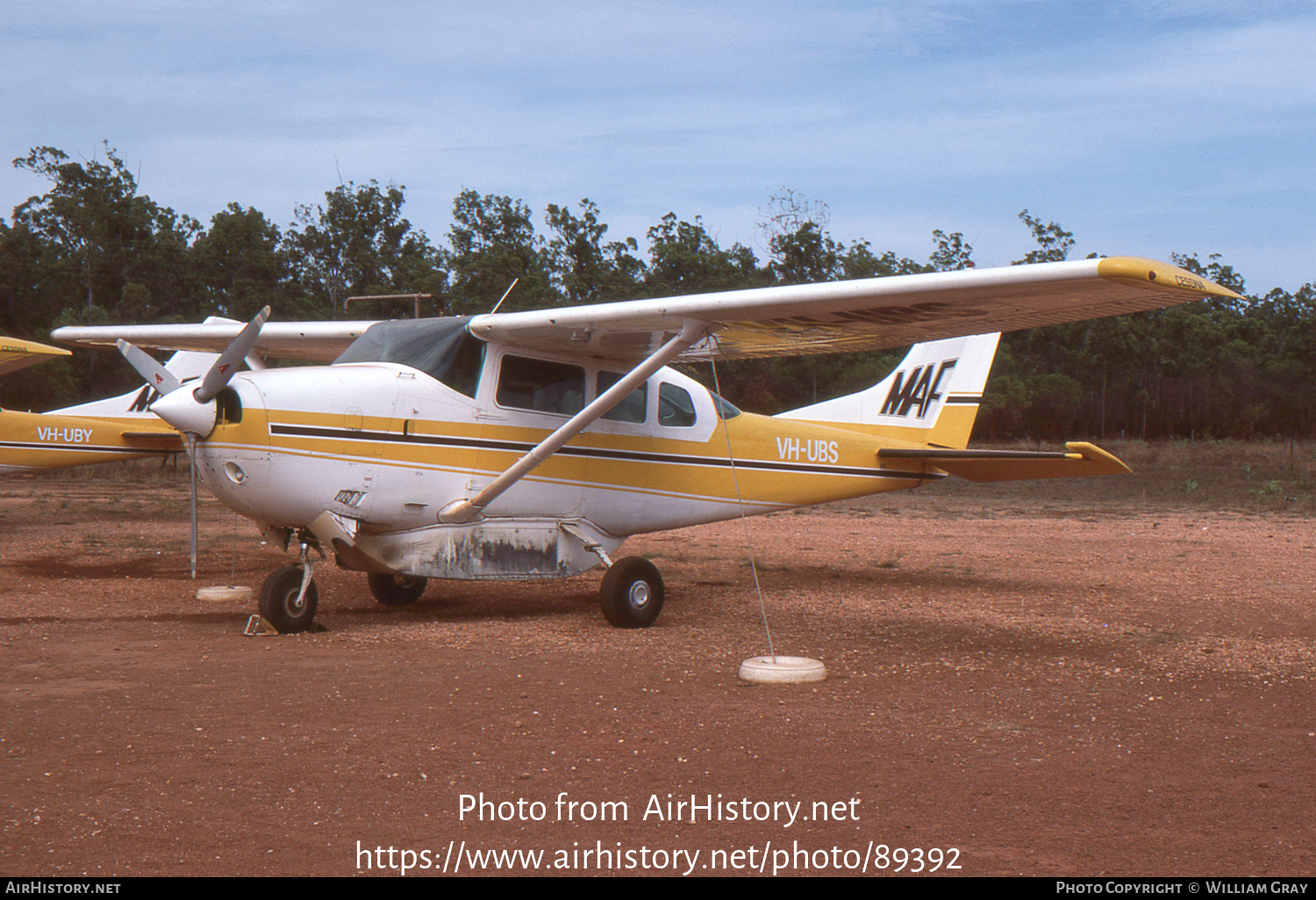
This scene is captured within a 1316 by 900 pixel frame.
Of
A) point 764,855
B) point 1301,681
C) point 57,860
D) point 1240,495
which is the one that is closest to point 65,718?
point 57,860

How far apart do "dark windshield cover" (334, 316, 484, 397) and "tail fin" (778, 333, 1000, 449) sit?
15.1 ft

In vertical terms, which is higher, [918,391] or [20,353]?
A: [20,353]

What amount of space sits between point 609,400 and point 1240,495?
20.3 meters

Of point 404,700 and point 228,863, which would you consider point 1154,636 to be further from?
point 228,863

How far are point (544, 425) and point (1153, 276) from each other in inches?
195

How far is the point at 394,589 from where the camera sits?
9.66 m

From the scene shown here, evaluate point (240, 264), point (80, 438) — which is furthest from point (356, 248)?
point (80, 438)

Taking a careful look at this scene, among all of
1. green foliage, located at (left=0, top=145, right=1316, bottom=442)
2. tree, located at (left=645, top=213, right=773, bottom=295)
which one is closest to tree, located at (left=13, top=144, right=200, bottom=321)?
green foliage, located at (left=0, top=145, right=1316, bottom=442)

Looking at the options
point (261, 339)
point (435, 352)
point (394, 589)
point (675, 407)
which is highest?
point (261, 339)

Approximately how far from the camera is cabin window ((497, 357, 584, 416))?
344 inches

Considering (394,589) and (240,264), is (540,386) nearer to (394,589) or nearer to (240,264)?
(394,589)

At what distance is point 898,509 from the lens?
2198 centimetres

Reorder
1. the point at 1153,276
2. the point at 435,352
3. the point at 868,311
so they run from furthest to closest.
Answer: the point at 435,352
the point at 868,311
the point at 1153,276

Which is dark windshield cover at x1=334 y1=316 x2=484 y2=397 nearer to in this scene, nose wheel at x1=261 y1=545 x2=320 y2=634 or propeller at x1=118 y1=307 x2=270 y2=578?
propeller at x1=118 y1=307 x2=270 y2=578
